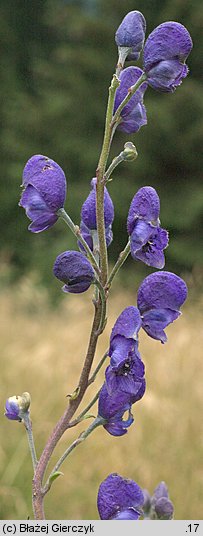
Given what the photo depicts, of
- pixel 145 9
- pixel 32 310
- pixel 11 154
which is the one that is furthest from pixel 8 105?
pixel 32 310

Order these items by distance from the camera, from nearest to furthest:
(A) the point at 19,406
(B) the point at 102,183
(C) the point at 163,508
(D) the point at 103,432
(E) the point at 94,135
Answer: (B) the point at 102,183 < (A) the point at 19,406 < (C) the point at 163,508 < (D) the point at 103,432 < (E) the point at 94,135

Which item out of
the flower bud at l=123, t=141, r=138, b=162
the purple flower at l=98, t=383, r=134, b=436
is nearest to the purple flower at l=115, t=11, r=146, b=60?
the flower bud at l=123, t=141, r=138, b=162

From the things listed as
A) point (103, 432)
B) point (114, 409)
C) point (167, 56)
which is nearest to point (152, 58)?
point (167, 56)

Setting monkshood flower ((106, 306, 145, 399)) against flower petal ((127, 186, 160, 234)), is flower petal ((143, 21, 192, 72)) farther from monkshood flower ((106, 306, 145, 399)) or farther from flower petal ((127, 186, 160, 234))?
monkshood flower ((106, 306, 145, 399))

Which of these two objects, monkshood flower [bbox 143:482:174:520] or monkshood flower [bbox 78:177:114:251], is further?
monkshood flower [bbox 143:482:174:520]

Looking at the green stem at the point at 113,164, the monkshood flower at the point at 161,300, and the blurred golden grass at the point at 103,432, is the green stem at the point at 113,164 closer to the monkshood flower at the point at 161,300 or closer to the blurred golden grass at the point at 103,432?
the monkshood flower at the point at 161,300

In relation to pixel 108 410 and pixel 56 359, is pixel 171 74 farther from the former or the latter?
pixel 56 359

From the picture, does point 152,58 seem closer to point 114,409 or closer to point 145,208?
point 145,208
